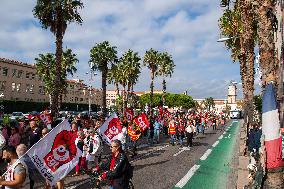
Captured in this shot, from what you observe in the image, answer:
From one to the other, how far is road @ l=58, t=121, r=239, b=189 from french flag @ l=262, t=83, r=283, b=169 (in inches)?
189

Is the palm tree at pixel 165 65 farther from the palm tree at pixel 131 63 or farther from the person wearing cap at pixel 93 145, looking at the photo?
the person wearing cap at pixel 93 145

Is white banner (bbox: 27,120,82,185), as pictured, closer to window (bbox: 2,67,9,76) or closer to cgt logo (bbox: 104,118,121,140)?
cgt logo (bbox: 104,118,121,140)

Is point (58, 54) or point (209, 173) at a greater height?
point (58, 54)

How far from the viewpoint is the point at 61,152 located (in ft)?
29.6

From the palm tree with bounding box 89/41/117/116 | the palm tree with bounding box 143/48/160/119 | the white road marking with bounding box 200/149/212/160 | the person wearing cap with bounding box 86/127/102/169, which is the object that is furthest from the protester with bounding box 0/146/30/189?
the palm tree with bounding box 143/48/160/119

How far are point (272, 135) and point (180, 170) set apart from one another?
26.9 ft

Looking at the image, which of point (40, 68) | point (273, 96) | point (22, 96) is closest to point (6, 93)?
point (22, 96)

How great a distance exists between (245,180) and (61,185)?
628 centimetres

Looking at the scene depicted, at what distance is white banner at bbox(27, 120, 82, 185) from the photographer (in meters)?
8.28

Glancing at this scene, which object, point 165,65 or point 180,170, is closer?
point 180,170

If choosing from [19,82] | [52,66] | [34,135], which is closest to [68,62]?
[52,66]

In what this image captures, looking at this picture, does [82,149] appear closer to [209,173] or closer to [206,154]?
[209,173]

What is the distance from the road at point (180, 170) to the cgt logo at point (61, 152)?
3554 millimetres

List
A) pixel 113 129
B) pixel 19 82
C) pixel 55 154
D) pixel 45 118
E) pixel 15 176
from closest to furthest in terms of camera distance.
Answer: pixel 15 176
pixel 55 154
pixel 113 129
pixel 45 118
pixel 19 82
